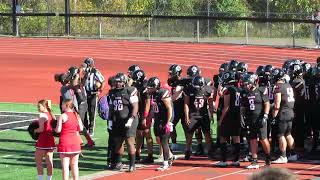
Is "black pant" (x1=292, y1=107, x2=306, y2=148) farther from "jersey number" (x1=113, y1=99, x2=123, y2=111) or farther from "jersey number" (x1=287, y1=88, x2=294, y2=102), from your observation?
"jersey number" (x1=113, y1=99, x2=123, y2=111)

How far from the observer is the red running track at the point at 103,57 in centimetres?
3175

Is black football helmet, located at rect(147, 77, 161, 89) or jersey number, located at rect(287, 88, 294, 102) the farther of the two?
jersey number, located at rect(287, 88, 294, 102)

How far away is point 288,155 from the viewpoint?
630 inches

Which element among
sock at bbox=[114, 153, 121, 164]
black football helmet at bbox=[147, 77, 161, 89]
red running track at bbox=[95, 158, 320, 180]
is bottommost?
red running track at bbox=[95, 158, 320, 180]

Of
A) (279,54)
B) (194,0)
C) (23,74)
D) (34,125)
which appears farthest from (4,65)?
(34,125)

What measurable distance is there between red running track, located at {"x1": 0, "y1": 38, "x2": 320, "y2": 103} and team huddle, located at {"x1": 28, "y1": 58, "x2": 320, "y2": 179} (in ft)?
39.2

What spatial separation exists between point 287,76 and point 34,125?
16.2 feet

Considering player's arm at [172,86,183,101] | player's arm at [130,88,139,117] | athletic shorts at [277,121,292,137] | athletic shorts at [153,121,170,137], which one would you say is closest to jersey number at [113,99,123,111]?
player's arm at [130,88,139,117]

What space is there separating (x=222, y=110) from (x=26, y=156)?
4.05 m

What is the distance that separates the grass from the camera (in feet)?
48.4

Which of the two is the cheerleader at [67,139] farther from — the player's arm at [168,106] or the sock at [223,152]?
the sock at [223,152]

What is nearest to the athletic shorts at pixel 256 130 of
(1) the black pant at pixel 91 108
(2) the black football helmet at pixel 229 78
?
(2) the black football helmet at pixel 229 78

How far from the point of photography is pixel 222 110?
15.7m

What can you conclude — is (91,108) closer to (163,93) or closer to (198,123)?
(198,123)
